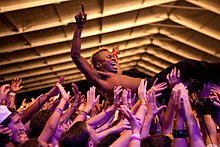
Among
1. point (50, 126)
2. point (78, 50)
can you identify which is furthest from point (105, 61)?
point (50, 126)

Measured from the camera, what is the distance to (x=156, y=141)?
1.75m

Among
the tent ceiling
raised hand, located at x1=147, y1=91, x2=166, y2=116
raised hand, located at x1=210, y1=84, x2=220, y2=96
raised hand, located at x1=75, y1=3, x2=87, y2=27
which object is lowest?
raised hand, located at x1=147, y1=91, x2=166, y2=116

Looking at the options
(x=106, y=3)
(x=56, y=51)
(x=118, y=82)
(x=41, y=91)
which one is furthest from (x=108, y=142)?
(x=41, y=91)

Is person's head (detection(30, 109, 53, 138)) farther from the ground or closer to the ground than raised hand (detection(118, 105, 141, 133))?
farther from the ground

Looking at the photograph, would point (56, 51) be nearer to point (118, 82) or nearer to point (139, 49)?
point (139, 49)

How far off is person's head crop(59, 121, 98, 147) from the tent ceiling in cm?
456

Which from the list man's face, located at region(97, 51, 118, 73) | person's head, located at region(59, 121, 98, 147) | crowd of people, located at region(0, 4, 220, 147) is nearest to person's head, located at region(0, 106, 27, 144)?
crowd of people, located at region(0, 4, 220, 147)

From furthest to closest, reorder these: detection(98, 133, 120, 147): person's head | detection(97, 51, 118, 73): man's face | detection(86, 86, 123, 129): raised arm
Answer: detection(97, 51, 118, 73): man's face
detection(86, 86, 123, 129): raised arm
detection(98, 133, 120, 147): person's head

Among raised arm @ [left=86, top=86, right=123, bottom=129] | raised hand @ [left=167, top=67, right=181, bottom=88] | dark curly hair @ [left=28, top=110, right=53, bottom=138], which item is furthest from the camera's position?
raised arm @ [left=86, top=86, right=123, bottom=129]

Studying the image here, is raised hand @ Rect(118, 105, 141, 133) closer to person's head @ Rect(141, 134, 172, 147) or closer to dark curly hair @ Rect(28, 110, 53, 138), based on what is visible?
person's head @ Rect(141, 134, 172, 147)

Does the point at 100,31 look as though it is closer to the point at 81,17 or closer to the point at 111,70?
the point at 111,70

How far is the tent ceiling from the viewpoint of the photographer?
675 cm

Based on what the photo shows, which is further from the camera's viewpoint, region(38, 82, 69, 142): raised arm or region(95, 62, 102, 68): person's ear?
region(95, 62, 102, 68): person's ear

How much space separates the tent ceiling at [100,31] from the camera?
266 inches
